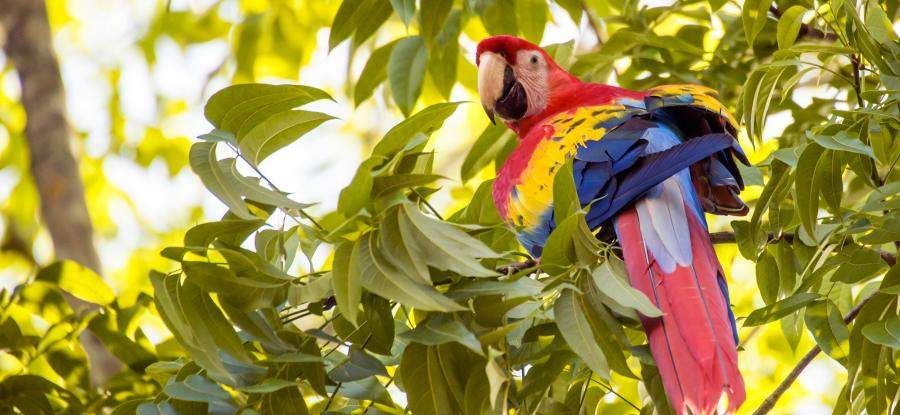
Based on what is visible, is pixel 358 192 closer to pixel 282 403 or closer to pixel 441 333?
pixel 441 333

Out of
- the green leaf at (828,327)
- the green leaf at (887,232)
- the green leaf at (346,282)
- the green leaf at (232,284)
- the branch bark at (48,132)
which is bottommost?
the green leaf at (828,327)

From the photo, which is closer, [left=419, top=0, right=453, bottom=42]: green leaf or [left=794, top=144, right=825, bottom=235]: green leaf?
[left=794, top=144, right=825, bottom=235]: green leaf

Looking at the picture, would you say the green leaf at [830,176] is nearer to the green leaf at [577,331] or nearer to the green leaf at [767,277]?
the green leaf at [767,277]

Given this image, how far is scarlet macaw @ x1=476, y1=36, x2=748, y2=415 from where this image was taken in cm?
121

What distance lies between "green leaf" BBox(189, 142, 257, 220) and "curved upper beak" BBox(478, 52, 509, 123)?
100 cm

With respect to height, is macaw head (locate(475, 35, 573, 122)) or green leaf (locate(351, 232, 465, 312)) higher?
macaw head (locate(475, 35, 573, 122))

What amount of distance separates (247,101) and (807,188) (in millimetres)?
687

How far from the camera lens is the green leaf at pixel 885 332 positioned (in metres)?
1.17

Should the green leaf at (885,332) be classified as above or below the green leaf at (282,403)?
below

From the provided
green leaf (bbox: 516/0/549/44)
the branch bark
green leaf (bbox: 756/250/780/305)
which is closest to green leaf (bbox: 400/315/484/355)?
green leaf (bbox: 756/250/780/305)

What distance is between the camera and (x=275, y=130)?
46.7 inches

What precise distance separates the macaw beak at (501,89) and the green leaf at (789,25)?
69cm

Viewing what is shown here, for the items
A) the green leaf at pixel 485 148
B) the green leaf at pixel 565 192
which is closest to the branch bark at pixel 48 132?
the green leaf at pixel 485 148

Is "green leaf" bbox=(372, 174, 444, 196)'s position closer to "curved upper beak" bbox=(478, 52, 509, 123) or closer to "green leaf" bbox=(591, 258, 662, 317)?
"green leaf" bbox=(591, 258, 662, 317)
